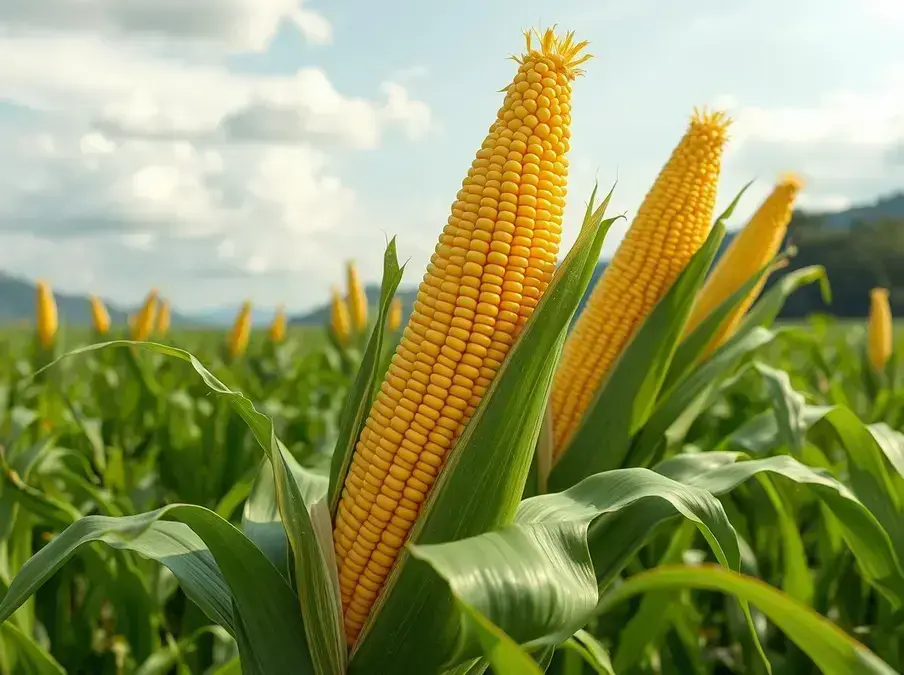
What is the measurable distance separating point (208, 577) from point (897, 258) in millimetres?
86720

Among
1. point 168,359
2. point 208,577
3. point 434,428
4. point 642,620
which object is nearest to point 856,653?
point 434,428

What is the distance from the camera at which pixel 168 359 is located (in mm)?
8477

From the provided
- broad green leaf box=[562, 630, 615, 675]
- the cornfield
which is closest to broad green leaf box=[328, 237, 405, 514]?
the cornfield

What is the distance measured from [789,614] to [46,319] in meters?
8.77

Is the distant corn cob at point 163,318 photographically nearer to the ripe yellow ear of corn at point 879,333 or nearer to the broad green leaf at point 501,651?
the ripe yellow ear of corn at point 879,333

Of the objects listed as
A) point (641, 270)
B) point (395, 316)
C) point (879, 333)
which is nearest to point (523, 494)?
point (641, 270)

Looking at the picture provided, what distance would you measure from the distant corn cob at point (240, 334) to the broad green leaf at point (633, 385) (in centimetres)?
680

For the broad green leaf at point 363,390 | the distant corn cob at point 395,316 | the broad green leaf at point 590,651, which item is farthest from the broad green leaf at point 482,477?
the distant corn cob at point 395,316

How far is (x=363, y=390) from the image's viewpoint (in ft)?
6.50

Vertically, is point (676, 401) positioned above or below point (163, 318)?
below

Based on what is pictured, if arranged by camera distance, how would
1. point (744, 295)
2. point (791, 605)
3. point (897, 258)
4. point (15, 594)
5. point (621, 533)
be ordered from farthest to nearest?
point (897, 258) → point (744, 295) → point (621, 533) → point (15, 594) → point (791, 605)

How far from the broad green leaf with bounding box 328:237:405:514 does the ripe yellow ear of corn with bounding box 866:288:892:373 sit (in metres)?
6.72

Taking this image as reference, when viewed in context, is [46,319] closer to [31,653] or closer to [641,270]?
[31,653]

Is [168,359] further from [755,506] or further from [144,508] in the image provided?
[755,506]
